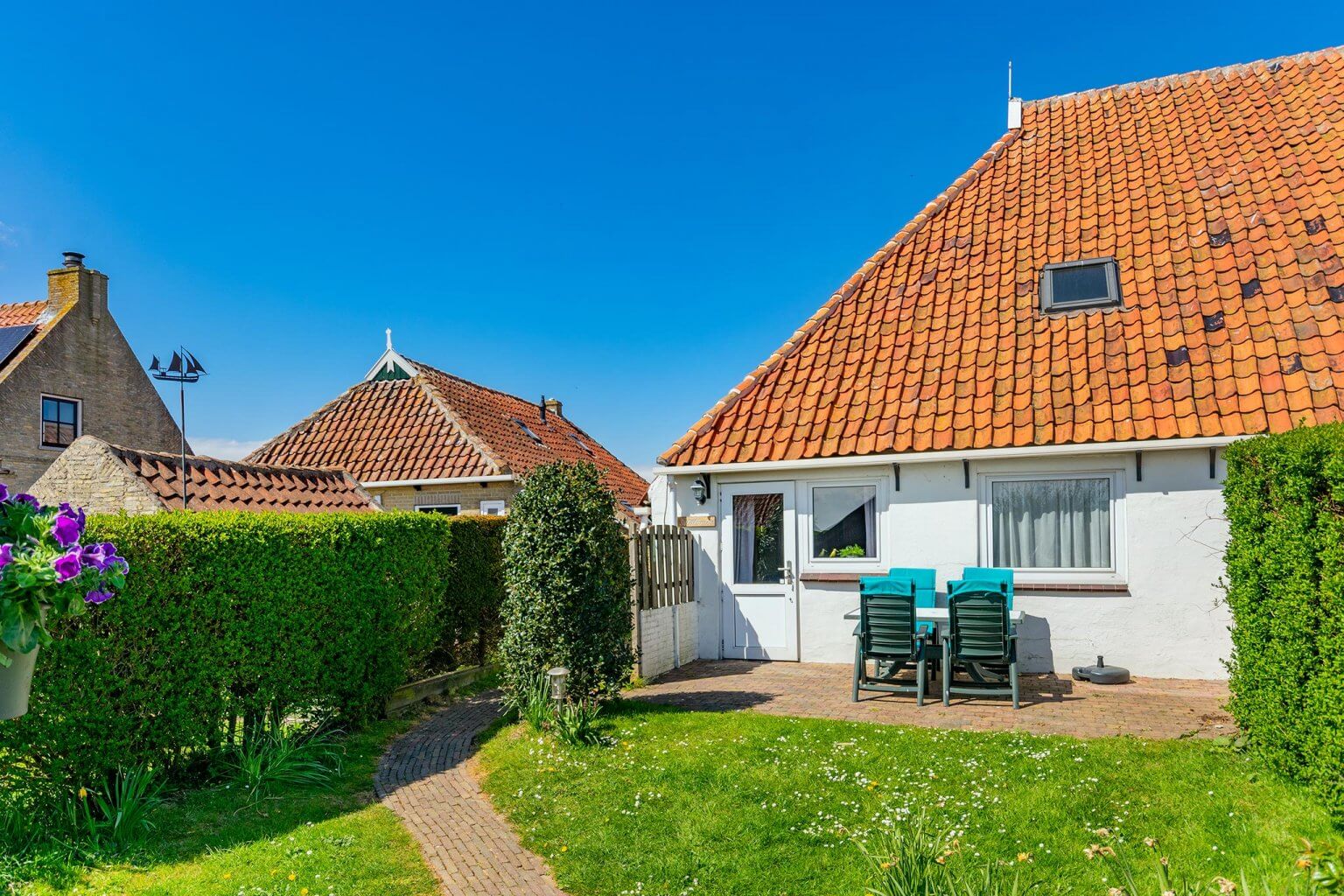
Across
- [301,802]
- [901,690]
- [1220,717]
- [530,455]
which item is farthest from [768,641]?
[530,455]

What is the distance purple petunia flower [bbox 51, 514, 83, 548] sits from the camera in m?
3.63

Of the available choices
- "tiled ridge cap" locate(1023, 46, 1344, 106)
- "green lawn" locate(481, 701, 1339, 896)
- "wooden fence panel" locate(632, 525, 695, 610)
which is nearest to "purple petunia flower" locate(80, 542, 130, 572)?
"green lawn" locate(481, 701, 1339, 896)

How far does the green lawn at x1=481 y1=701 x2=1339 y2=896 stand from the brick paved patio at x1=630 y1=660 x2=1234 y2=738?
631mm

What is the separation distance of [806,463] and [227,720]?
25.1 feet

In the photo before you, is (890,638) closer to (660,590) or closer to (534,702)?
(660,590)

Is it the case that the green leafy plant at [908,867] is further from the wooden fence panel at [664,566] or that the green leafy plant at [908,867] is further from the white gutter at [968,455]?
the white gutter at [968,455]

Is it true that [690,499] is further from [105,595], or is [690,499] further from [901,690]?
[105,595]

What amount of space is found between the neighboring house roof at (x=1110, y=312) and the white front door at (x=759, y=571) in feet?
2.57

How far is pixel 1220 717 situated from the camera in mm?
8148

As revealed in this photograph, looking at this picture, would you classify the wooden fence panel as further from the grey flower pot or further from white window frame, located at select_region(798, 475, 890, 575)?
the grey flower pot

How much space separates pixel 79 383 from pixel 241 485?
887 inches

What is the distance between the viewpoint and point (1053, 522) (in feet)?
36.1

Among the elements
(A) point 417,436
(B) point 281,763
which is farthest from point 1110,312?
(A) point 417,436

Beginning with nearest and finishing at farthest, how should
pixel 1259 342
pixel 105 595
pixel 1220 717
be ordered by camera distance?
pixel 105 595
pixel 1220 717
pixel 1259 342
